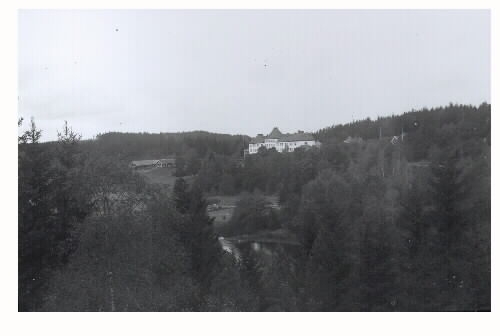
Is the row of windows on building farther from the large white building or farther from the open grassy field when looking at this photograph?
the open grassy field

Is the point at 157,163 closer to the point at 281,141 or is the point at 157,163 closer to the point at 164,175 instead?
the point at 164,175

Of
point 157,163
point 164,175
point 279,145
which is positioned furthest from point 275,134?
point 164,175

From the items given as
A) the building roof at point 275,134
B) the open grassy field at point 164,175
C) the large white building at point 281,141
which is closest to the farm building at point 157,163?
the open grassy field at point 164,175

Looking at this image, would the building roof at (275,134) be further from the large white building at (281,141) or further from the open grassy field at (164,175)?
the open grassy field at (164,175)

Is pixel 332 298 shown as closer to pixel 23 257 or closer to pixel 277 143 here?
pixel 23 257

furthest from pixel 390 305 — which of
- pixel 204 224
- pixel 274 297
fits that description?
pixel 204 224
